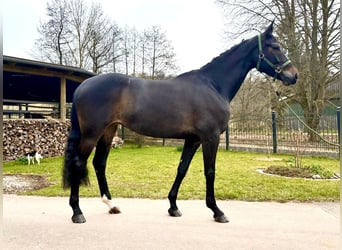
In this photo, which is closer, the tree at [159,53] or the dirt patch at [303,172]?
the dirt patch at [303,172]

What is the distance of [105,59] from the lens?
15.7 metres

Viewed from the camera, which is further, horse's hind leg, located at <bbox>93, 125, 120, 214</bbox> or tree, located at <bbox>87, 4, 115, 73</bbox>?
tree, located at <bbox>87, 4, 115, 73</bbox>

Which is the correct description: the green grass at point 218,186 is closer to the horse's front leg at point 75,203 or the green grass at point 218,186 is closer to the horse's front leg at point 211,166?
the horse's front leg at point 75,203

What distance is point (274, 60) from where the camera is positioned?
106 inches

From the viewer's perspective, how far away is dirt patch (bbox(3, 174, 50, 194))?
165 inches

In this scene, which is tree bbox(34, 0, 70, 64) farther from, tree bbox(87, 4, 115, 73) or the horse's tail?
the horse's tail

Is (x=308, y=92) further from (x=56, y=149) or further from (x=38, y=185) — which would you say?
(x=38, y=185)

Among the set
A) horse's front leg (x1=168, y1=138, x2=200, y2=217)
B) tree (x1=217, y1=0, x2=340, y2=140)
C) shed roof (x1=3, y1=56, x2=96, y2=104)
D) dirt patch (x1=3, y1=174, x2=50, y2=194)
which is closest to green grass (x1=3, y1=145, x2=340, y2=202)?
dirt patch (x1=3, y1=174, x2=50, y2=194)

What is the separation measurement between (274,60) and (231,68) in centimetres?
42

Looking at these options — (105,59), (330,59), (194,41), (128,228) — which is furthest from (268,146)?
(105,59)

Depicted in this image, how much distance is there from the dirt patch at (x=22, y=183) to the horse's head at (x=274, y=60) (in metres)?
3.74

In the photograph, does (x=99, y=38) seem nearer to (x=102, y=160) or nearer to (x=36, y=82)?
(x=36, y=82)

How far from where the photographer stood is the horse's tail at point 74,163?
2.58 metres

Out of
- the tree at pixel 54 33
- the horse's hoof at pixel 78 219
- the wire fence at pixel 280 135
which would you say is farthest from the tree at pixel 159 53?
the horse's hoof at pixel 78 219
